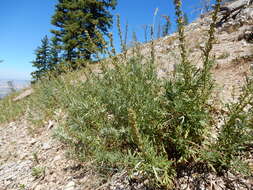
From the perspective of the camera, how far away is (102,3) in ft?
50.8

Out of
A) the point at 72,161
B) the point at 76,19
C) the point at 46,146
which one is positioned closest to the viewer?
the point at 72,161

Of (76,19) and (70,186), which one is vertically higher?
(76,19)

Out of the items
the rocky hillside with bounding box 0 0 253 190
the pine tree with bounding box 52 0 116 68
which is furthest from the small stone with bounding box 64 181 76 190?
the pine tree with bounding box 52 0 116 68

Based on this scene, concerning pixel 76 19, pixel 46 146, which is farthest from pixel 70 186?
pixel 76 19

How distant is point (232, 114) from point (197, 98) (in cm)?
30

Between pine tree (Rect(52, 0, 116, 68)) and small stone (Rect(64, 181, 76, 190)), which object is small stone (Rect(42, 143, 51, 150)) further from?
pine tree (Rect(52, 0, 116, 68))

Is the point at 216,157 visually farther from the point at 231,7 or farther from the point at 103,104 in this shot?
the point at 231,7

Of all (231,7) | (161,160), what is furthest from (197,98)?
(231,7)

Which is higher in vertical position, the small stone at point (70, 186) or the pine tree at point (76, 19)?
the pine tree at point (76, 19)

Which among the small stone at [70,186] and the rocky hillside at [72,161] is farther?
the small stone at [70,186]

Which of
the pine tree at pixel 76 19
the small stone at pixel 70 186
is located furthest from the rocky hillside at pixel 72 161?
the pine tree at pixel 76 19

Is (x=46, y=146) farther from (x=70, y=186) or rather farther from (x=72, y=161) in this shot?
(x=70, y=186)

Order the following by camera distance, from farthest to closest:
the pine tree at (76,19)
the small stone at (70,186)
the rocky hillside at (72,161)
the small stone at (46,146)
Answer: the pine tree at (76,19)
the small stone at (46,146)
the small stone at (70,186)
the rocky hillside at (72,161)

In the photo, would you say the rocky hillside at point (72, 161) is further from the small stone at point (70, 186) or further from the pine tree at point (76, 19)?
the pine tree at point (76, 19)
